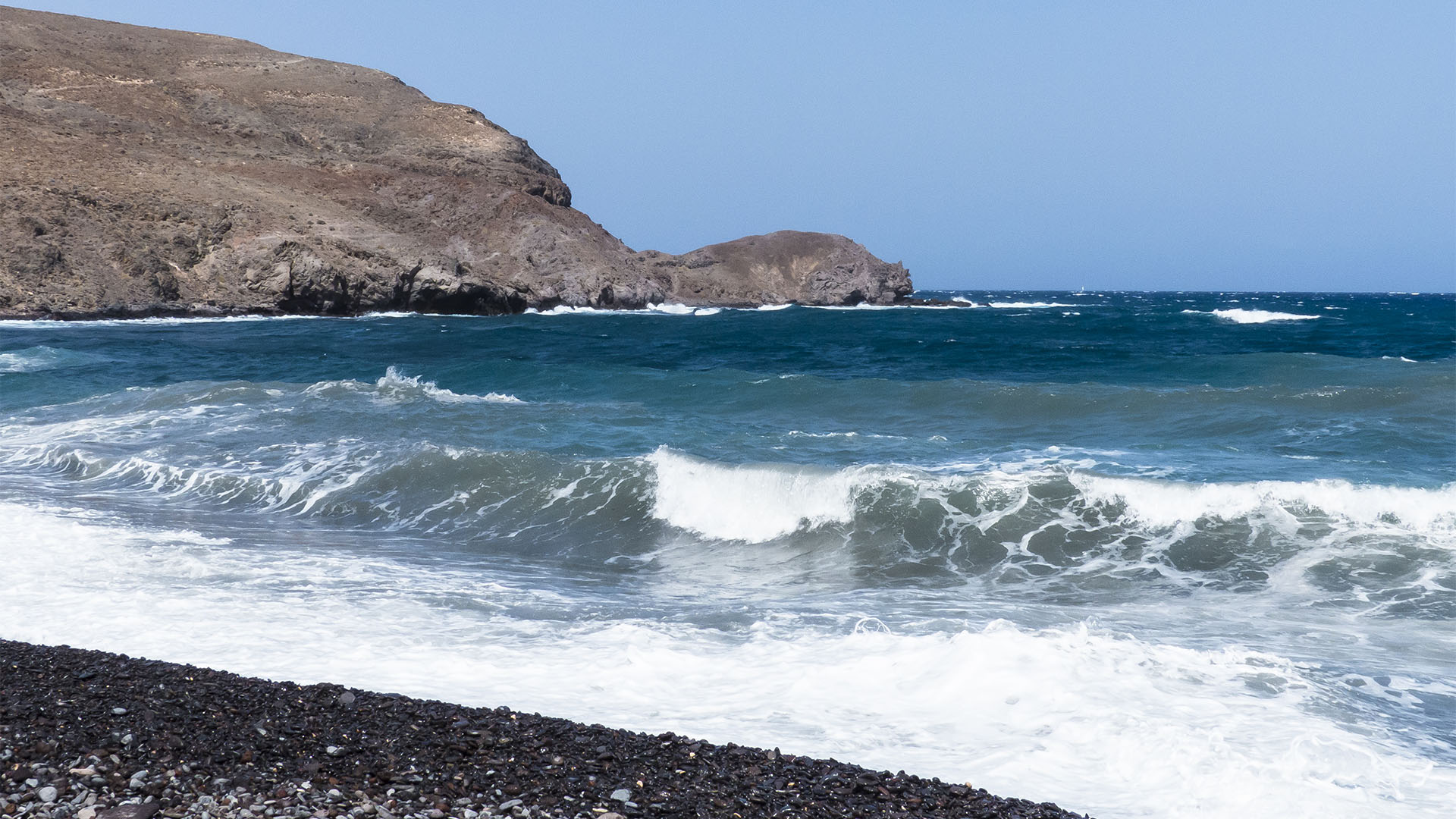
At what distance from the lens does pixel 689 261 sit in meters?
85.5

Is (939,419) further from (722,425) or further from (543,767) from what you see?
(543,767)

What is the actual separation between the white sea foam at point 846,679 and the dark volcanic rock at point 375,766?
48 cm

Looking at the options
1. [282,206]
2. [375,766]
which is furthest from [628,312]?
[375,766]

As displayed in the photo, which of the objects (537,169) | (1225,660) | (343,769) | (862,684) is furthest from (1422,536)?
(537,169)

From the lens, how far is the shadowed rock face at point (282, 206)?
4900cm

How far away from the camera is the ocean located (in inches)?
189

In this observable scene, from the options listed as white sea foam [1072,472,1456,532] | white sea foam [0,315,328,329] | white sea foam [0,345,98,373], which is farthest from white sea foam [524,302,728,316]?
white sea foam [1072,472,1456,532]

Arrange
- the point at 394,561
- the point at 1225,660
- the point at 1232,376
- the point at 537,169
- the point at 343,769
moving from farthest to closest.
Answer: the point at 537,169 → the point at 1232,376 → the point at 394,561 → the point at 1225,660 → the point at 343,769

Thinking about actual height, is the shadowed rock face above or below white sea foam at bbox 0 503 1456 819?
above

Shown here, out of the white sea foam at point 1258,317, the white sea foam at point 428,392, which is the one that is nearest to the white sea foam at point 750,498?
the white sea foam at point 428,392

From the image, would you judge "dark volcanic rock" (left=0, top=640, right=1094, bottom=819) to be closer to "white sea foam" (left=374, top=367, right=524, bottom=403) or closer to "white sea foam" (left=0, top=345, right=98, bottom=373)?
"white sea foam" (left=374, top=367, right=524, bottom=403)

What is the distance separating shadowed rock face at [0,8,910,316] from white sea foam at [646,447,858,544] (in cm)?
4213

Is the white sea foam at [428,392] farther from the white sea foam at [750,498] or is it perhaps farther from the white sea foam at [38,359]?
the white sea foam at [750,498]

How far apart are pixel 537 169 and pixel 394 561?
75.2m
